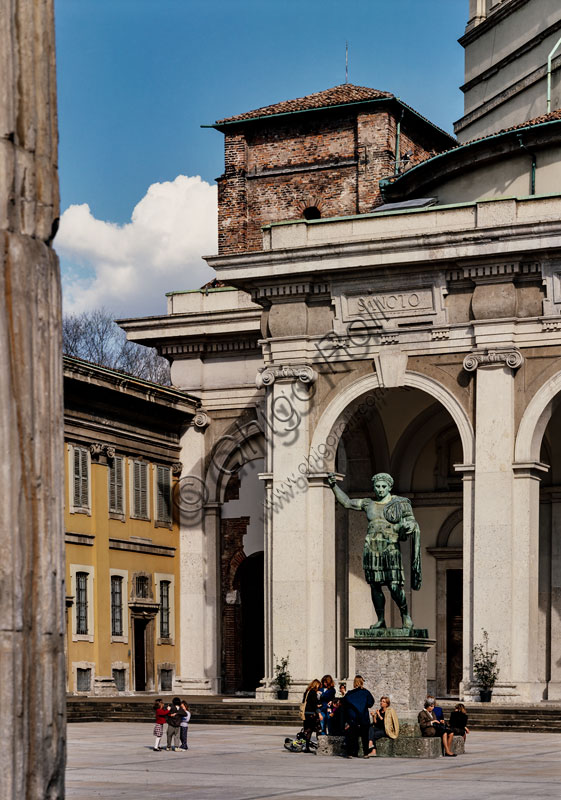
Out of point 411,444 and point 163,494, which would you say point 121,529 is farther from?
point 411,444

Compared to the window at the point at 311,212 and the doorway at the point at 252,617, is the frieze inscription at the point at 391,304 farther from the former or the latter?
the window at the point at 311,212

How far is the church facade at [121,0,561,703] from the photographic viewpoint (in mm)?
32312

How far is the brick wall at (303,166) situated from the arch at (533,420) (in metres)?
14.4

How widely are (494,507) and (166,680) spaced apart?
39.4ft

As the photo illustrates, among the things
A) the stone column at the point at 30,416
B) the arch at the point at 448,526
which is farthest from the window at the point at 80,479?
the stone column at the point at 30,416

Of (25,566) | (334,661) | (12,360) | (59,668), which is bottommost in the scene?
(334,661)

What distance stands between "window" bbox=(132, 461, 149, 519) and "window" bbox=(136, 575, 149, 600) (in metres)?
1.58

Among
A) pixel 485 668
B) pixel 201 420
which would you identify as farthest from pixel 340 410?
pixel 201 420

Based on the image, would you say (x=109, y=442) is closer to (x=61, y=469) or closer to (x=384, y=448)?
(x=384, y=448)

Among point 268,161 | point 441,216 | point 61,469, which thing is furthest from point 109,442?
point 61,469

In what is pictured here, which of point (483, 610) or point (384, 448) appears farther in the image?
point (384, 448)

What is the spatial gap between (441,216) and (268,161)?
15042 mm

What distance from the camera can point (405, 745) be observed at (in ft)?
71.4

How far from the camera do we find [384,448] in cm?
3862
